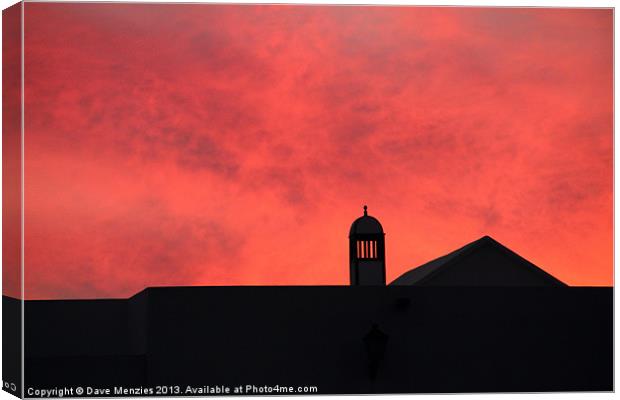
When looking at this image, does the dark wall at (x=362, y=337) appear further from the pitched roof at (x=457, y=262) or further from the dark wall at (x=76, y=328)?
the pitched roof at (x=457, y=262)

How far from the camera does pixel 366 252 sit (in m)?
17.0

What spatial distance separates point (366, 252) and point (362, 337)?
204 centimetres

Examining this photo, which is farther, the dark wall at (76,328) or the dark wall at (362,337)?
the dark wall at (362,337)

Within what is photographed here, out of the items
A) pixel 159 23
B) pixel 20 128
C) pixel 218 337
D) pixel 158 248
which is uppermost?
pixel 159 23

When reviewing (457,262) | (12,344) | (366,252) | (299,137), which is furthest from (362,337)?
(12,344)

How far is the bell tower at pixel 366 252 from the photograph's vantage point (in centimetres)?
1534

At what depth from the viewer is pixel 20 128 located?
13.4 m

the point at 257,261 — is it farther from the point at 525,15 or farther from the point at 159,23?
the point at 525,15

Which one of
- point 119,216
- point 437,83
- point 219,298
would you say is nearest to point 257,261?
point 219,298

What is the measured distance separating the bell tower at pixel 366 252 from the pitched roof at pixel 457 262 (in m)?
0.38

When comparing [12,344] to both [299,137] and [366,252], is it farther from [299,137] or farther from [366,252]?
[366,252]

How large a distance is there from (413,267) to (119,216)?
12.8ft

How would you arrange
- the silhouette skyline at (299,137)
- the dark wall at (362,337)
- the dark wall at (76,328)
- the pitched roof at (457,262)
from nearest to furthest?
the dark wall at (76,328) < the silhouette skyline at (299,137) < the dark wall at (362,337) < the pitched roof at (457,262)

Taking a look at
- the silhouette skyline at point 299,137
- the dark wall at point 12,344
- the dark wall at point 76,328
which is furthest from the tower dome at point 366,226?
the dark wall at point 12,344
